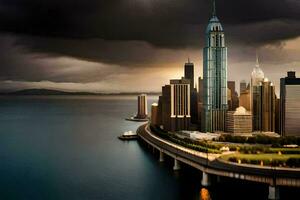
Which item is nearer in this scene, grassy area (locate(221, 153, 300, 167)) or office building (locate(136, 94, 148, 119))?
grassy area (locate(221, 153, 300, 167))

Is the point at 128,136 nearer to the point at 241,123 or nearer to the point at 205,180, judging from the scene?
the point at 241,123

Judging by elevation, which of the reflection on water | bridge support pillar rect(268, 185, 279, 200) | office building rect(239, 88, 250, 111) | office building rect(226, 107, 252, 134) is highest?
office building rect(239, 88, 250, 111)

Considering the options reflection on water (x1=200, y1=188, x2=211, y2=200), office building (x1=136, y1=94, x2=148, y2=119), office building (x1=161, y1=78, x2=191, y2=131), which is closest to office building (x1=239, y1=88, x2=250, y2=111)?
office building (x1=161, y1=78, x2=191, y2=131)

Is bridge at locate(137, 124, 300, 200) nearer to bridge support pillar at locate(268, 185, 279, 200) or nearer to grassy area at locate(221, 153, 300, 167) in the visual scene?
bridge support pillar at locate(268, 185, 279, 200)

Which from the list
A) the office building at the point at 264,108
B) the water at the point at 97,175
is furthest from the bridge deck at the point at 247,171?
the office building at the point at 264,108

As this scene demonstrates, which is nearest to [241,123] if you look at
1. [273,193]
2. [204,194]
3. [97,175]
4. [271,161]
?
[271,161]

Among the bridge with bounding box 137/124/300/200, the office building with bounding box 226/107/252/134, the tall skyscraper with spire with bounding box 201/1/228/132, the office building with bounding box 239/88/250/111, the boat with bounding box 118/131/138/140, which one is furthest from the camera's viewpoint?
the office building with bounding box 239/88/250/111

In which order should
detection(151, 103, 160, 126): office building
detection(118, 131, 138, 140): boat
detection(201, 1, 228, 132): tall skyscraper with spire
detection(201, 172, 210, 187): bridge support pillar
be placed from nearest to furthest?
detection(201, 172, 210, 187): bridge support pillar, detection(118, 131, 138, 140): boat, detection(201, 1, 228, 132): tall skyscraper with spire, detection(151, 103, 160, 126): office building

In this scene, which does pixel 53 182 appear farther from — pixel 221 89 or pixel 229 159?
pixel 221 89

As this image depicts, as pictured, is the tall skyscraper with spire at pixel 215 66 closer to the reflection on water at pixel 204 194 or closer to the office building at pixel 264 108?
the office building at pixel 264 108
